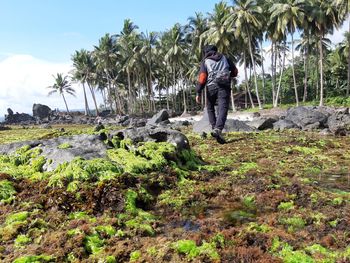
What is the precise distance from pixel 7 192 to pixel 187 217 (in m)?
2.67

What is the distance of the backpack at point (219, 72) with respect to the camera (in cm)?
930

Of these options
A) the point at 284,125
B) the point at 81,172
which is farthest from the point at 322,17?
the point at 81,172

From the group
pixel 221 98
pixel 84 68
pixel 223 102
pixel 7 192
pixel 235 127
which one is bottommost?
pixel 235 127

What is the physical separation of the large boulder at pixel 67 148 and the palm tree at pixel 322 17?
43.4 m

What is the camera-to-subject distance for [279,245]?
3504 millimetres

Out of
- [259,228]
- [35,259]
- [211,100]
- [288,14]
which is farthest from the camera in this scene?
[288,14]

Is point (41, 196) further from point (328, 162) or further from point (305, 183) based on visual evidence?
point (328, 162)

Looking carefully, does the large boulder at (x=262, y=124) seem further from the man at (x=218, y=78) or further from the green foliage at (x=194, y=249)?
the green foliage at (x=194, y=249)

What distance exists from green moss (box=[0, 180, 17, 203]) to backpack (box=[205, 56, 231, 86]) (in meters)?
5.73

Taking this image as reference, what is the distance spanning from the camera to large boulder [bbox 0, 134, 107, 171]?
621 centimetres

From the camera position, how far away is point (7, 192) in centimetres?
519

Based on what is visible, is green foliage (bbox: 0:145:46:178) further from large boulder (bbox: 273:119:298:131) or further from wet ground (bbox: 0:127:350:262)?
large boulder (bbox: 273:119:298:131)

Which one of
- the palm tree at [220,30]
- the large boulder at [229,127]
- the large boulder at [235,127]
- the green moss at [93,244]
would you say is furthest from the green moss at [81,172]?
the palm tree at [220,30]

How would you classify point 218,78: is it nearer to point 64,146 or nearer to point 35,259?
point 64,146
